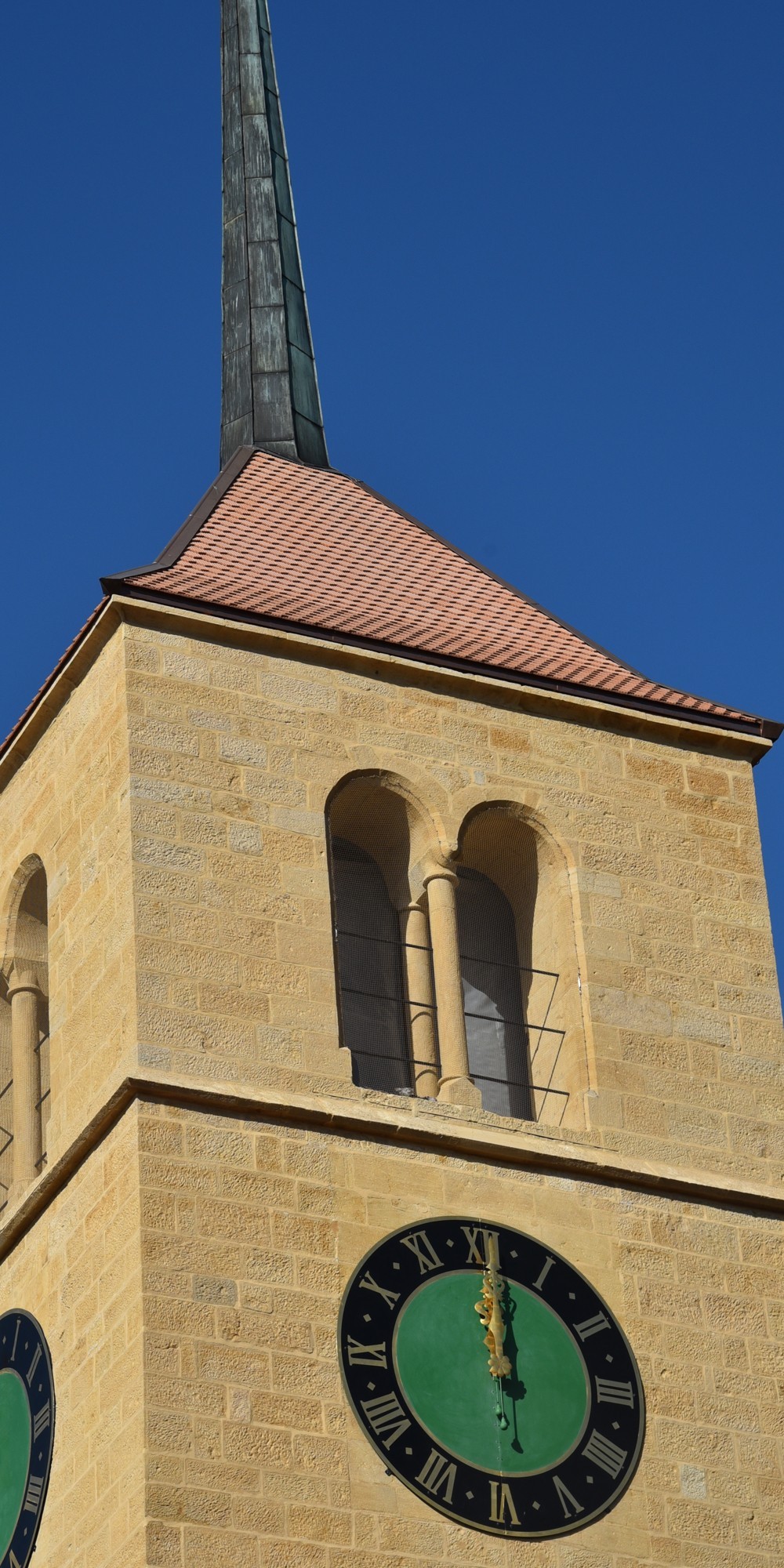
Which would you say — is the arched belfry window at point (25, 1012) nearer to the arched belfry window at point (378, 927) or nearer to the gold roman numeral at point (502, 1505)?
the arched belfry window at point (378, 927)

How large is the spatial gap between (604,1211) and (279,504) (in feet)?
20.6

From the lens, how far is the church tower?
2031cm

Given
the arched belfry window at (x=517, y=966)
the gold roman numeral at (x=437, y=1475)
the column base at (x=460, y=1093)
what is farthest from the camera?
the arched belfry window at (x=517, y=966)

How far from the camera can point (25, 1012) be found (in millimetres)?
23609

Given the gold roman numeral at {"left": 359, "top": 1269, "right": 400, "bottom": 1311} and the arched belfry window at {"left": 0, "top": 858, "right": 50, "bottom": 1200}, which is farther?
the arched belfry window at {"left": 0, "top": 858, "right": 50, "bottom": 1200}

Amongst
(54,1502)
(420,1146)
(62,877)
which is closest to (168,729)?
(62,877)

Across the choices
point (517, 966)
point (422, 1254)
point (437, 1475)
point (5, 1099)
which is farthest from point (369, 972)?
point (437, 1475)

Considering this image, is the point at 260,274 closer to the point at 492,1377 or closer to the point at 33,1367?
the point at 33,1367

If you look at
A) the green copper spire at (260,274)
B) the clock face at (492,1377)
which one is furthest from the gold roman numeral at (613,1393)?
the green copper spire at (260,274)

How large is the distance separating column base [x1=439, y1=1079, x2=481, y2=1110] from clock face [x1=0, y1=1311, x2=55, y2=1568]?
8.28ft

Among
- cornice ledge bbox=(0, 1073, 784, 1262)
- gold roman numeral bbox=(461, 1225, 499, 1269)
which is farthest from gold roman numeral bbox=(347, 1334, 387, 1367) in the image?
cornice ledge bbox=(0, 1073, 784, 1262)

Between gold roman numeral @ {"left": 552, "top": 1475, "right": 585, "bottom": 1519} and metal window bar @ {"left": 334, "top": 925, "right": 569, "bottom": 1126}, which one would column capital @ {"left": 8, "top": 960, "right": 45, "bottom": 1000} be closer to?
metal window bar @ {"left": 334, "top": 925, "right": 569, "bottom": 1126}

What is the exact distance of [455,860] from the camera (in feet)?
75.6

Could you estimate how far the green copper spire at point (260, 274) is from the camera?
94.2 ft
